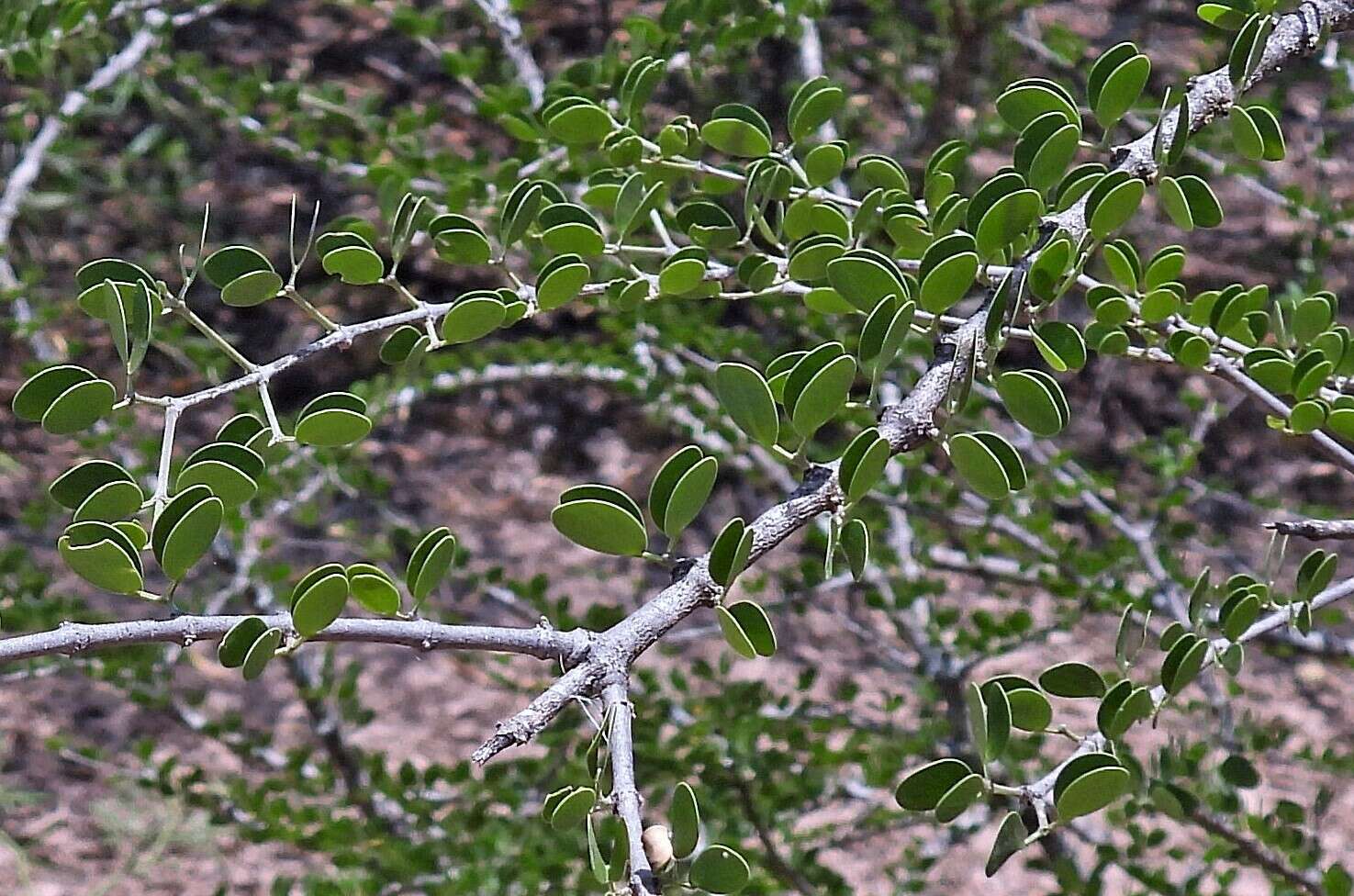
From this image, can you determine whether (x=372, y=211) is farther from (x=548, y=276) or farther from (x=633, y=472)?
(x=548, y=276)

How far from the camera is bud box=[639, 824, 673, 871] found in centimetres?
40

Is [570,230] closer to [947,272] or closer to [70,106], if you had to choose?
[947,272]

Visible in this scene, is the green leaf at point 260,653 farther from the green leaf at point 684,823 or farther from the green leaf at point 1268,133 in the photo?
the green leaf at point 1268,133

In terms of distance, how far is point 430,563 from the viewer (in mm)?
443

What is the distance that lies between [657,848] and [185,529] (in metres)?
0.18

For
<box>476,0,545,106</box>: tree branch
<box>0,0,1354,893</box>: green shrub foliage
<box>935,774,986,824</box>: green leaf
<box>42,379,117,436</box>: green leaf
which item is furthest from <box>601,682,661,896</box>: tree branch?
<box>476,0,545,106</box>: tree branch

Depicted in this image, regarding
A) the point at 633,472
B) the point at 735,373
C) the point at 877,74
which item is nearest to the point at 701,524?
the point at 633,472

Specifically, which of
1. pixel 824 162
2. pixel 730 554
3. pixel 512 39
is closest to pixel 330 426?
pixel 730 554

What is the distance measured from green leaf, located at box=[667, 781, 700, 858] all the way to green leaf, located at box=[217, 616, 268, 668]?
144 mm

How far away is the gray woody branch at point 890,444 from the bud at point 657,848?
0.05 metres

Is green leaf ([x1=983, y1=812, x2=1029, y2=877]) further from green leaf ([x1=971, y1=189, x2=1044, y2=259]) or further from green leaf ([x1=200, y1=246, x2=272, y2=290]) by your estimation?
green leaf ([x1=200, y1=246, x2=272, y2=290])

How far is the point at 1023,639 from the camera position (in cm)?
117

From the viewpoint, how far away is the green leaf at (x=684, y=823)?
385 mm

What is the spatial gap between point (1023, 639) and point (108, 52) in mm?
1226
